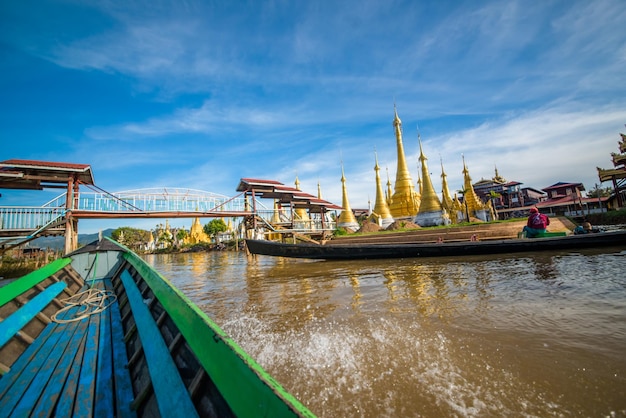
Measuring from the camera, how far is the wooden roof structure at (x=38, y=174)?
11.3 meters

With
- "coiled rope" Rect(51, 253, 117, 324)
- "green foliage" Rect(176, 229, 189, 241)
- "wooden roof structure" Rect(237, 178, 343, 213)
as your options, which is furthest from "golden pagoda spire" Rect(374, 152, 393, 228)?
"green foliage" Rect(176, 229, 189, 241)

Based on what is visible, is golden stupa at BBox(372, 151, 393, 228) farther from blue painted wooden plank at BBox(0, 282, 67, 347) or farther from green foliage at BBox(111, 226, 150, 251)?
green foliage at BBox(111, 226, 150, 251)

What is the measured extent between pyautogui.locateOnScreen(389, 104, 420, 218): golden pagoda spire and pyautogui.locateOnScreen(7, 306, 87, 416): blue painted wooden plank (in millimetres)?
28388

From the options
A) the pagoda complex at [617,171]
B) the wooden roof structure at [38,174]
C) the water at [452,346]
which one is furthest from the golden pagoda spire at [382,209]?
the wooden roof structure at [38,174]

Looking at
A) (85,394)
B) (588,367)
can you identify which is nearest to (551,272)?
(588,367)

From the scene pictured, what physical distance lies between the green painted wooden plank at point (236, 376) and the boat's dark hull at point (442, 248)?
384 inches

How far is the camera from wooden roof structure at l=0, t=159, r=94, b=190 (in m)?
11.3

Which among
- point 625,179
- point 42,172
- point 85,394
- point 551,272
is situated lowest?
point 551,272

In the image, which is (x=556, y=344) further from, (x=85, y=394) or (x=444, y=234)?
(x=444, y=234)

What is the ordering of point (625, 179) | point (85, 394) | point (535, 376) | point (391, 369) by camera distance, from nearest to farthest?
point (85, 394) < point (535, 376) < point (391, 369) < point (625, 179)

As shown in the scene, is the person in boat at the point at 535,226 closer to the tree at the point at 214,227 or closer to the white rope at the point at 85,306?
the white rope at the point at 85,306

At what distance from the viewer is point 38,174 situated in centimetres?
1229

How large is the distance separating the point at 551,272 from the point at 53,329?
7.96m

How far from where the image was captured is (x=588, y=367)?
1913 mm
